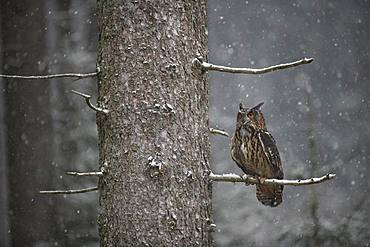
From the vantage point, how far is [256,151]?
11.1 feet

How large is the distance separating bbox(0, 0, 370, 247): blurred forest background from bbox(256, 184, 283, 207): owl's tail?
1496 mm

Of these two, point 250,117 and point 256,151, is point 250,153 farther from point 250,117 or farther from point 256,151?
point 250,117

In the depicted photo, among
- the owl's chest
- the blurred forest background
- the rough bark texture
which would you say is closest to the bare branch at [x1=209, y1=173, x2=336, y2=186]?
the rough bark texture

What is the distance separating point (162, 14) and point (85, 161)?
277 centimetres

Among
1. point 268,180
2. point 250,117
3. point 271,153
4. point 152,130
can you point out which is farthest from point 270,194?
point 152,130

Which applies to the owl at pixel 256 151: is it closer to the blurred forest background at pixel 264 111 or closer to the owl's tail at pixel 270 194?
the owl's tail at pixel 270 194

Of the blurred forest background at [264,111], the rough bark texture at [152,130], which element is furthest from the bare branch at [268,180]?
the blurred forest background at [264,111]

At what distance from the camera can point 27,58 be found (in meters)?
5.39

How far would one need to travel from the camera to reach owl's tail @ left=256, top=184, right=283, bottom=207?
3.41 meters

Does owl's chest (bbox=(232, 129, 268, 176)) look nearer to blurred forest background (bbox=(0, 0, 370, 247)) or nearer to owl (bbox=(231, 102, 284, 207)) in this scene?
owl (bbox=(231, 102, 284, 207))

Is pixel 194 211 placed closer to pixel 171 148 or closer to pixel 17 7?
pixel 171 148

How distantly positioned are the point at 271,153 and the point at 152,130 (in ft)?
3.50

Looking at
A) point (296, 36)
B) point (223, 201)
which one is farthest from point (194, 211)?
point (296, 36)

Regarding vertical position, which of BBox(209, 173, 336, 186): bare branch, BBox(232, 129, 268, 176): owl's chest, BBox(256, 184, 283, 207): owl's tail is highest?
BBox(232, 129, 268, 176): owl's chest
